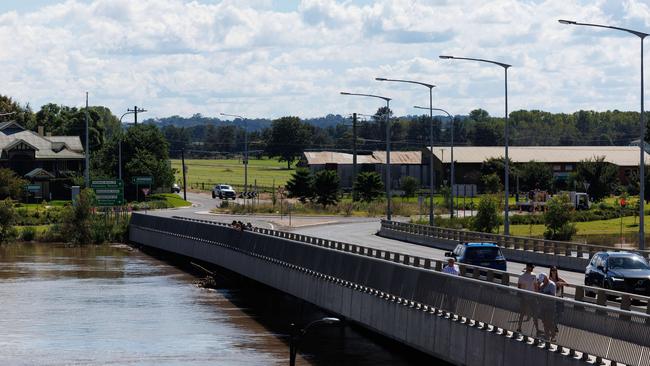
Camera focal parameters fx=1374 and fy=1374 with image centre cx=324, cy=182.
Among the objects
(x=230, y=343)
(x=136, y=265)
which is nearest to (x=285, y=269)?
(x=230, y=343)

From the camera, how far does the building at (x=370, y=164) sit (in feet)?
603

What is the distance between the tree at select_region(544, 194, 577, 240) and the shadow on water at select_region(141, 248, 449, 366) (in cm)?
2515

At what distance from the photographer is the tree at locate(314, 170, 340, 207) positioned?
130625mm

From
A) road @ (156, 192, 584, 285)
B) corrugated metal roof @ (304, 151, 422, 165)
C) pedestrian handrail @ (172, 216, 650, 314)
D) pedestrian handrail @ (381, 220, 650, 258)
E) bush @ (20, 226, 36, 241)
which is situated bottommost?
bush @ (20, 226, 36, 241)

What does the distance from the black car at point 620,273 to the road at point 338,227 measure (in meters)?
8.56

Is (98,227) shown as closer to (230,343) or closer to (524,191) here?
(230,343)

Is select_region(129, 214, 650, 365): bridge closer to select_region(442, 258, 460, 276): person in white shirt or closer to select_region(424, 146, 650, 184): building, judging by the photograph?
select_region(442, 258, 460, 276): person in white shirt

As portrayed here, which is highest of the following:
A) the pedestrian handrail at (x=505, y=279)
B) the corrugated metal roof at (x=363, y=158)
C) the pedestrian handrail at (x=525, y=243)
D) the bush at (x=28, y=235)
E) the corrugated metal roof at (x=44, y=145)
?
the corrugated metal roof at (x=44, y=145)

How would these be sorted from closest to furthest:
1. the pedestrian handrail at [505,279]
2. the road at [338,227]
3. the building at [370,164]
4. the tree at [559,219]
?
the pedestrian handrail at [505,279], the road at [338,227], the tree at [559,219], the building at [370,164]

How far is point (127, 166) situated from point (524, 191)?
4567 cm

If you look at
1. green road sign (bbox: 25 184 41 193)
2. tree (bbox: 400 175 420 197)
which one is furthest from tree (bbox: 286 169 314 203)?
green road sign (bbox: 25 184 41 193)

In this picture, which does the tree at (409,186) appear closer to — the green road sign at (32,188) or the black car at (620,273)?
the green road sign at (32,188)

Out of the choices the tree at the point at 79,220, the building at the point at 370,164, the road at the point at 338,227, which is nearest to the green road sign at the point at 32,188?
the road at the point at 338,227

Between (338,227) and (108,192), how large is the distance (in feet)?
56.4
